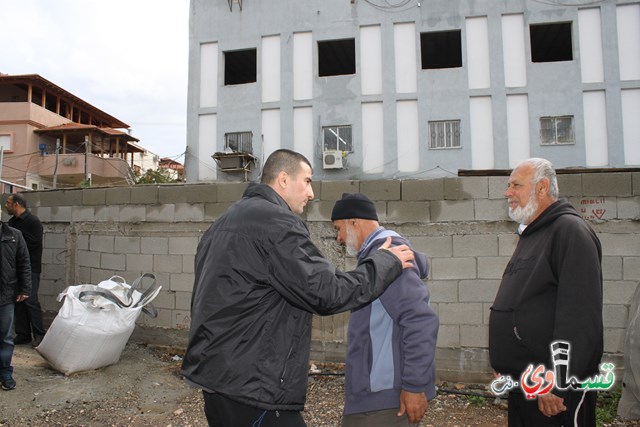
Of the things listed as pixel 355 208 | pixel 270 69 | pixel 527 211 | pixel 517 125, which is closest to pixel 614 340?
pixel 527 211

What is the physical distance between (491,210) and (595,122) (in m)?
14.0

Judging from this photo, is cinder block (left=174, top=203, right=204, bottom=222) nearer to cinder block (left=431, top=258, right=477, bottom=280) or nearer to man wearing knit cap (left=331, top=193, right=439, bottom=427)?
cinder block (left=431, top=258, right=477, bottom=280)

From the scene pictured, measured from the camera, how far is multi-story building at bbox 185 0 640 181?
52.3ft

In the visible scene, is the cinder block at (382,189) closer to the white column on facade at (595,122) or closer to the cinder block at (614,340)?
the cinder block at (614,340)

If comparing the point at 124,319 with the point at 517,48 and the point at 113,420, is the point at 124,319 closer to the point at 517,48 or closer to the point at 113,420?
the point at 113,420

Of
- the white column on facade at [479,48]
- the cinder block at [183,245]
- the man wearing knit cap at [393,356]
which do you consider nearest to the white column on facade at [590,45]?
the white column on facade at [479,48]

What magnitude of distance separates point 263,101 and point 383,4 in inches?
225

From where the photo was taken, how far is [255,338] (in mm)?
1688

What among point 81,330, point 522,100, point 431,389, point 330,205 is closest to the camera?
point 431,389

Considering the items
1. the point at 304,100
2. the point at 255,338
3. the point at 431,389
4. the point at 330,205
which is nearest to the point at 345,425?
the point at 431,389

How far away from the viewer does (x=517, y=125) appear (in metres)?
16.3

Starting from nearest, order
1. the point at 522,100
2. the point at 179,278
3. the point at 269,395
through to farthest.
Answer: the point at 269,395 < the point at 179,278 < the point at 522,100

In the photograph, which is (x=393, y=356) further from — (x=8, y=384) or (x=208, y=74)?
(x=208, y=74)

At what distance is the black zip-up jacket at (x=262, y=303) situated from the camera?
1665 millimetres
